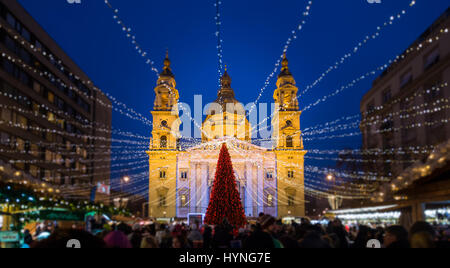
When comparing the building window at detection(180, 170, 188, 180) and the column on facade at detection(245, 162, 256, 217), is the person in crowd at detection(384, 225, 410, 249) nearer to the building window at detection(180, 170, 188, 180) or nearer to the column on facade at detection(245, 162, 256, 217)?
the column on facade at detection(245, 162, 256, 217)

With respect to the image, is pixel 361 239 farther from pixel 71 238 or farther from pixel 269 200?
pixel 269 200

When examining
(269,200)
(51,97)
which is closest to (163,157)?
(269,200)

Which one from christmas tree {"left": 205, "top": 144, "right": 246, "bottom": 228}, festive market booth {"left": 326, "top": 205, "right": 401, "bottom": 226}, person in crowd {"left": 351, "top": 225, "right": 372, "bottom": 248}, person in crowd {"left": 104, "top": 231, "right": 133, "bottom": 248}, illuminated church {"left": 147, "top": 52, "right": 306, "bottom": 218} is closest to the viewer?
person in crowd {"left": 104, "top": 231, "right": 133, "bottom": 248}

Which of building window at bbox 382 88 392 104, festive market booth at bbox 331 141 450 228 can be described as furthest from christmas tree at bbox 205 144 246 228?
building window at bbox 382 88 392 104

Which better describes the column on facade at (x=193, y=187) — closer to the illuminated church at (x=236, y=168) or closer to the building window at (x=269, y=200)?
the illuminated church at (x=236, y=168)

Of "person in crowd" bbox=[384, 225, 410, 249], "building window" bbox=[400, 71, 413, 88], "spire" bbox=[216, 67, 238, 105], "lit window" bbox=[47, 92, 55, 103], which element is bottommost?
"person in crowd" bbox=[384, 225, 410, 249]

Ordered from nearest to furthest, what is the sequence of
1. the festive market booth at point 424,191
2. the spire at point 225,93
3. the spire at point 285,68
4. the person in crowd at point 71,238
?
the person in crowd at point 71,238
the festive market booth at point 424,191
the spire at point 285,68
the spire at point 225,93

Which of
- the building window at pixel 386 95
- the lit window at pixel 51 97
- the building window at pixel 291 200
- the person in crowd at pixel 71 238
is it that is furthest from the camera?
the building window at pixel 291 200

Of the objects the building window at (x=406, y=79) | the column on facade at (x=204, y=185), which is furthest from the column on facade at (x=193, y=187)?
the building window at (x=406, y=79)

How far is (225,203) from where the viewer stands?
62.6 feet

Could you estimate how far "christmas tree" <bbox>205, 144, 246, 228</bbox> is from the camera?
18875 millimetres

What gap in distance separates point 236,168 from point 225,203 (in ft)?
128

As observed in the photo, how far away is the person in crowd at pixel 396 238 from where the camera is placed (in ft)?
16.7

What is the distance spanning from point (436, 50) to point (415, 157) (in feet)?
23.9
